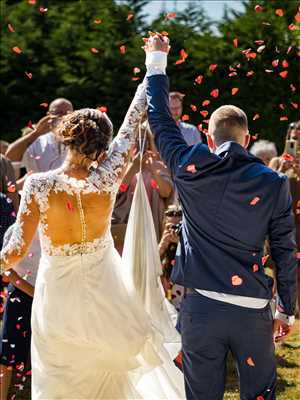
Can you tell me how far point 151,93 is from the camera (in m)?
4.62

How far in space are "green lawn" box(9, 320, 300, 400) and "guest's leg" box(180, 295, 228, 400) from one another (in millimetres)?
2029

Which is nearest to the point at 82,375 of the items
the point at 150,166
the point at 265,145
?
the point at 150,166

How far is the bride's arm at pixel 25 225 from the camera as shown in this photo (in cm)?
466

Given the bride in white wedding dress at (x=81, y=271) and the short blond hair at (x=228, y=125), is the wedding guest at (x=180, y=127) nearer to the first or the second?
the bride in white wedding dress at (x=81, y=271)

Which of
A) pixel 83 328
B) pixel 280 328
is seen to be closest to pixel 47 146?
pixel 83 328

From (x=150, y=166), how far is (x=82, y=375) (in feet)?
10.4

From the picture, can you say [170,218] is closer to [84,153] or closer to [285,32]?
[84,153]

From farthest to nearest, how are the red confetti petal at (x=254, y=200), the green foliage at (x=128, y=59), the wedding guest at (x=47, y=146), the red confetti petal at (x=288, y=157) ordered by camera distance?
the green foliage at (x=128, y=59), the wedding guest at (x=47, y=146), the red confetti petal at (x=288, y=157), the red confetti petal at (x=254, y=200)

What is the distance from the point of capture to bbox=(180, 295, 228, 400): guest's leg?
4.15 meters

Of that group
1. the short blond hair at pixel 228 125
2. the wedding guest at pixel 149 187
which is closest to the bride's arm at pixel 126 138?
the short blond hair at pixel 228 125

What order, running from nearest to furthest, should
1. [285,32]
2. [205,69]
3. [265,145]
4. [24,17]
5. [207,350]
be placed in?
[207,350] < [265,145] < [285,32] < [205,69] < [24,17]

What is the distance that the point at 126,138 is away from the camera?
4961mm

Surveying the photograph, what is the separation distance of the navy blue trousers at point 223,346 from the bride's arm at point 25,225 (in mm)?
952

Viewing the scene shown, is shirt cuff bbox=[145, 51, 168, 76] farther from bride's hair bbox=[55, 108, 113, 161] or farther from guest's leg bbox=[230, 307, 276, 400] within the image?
guest's leg bbox=[230, 307, 276, 400]
